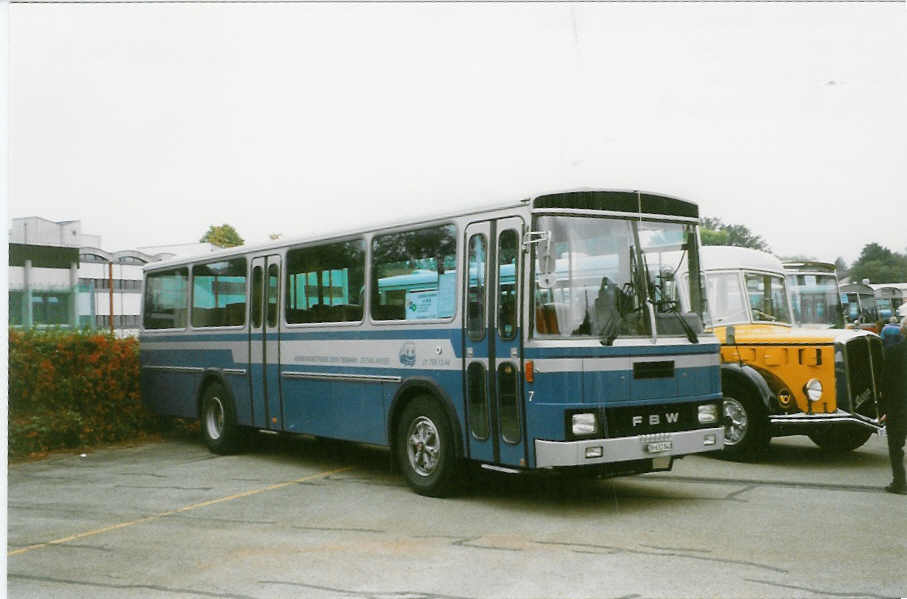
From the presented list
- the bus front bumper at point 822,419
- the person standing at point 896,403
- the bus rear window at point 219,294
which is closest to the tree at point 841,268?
the bus front bumper at point 822,419

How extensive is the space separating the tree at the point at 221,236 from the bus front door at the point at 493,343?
549 cm

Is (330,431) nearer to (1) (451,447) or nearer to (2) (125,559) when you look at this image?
(1) (451,447)

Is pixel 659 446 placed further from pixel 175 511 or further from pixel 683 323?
pixel 175 511

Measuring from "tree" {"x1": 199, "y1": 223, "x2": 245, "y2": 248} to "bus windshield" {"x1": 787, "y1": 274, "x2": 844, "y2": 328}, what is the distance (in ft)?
26.2

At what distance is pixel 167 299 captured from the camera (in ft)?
46.4

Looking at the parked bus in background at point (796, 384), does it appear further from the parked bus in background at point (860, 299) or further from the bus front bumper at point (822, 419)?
the parked bus in background at point (860, 299)

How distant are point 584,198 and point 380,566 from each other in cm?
370

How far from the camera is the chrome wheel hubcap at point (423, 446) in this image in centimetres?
900

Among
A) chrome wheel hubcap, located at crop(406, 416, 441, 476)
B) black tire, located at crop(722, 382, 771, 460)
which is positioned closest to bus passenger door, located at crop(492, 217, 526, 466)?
chrome wheel hubcap, located at crop(406, 416, 441, 476)

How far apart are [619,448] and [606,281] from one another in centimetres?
147

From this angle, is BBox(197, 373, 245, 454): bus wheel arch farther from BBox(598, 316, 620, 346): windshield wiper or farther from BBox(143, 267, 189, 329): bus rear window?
BBox(598, 316, 620, 346): windshield wiper

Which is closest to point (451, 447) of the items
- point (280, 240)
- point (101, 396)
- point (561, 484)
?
point (561, 484)

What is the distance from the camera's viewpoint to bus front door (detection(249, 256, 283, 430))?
37.7 feet

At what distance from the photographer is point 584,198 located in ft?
26.9
